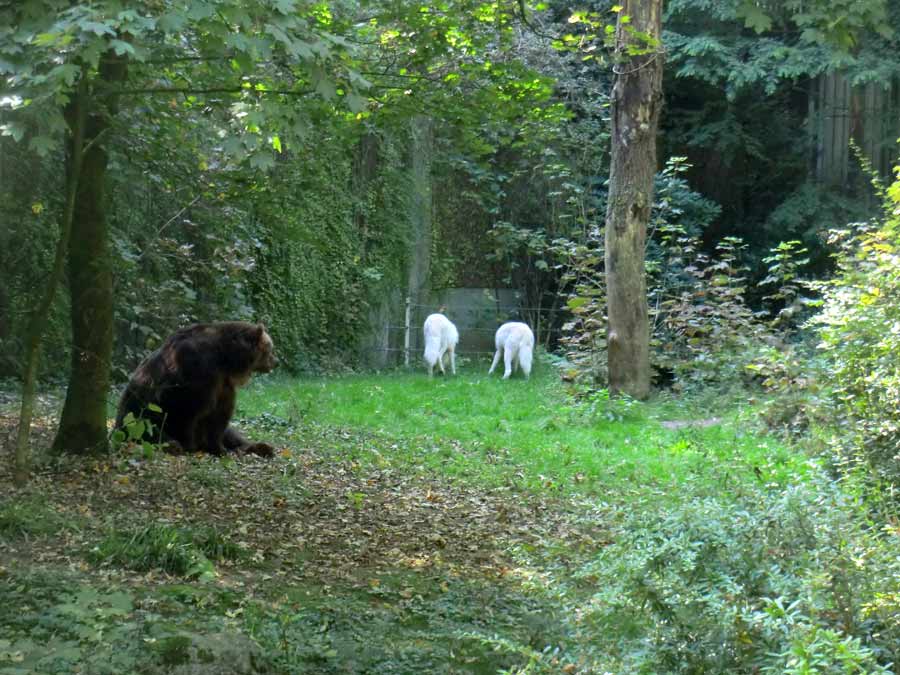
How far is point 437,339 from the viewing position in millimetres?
20250

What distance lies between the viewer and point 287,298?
19.4 m

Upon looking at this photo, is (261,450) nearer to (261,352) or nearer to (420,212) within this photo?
(261,352)

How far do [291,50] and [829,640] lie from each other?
3.36 meters

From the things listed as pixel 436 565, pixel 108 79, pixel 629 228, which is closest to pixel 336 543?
pixel 436 565

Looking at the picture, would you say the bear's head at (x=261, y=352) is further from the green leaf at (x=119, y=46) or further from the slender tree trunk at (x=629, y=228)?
the slender tree trunk at (x=629, y=228)

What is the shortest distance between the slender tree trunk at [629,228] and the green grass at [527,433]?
2.27 ft

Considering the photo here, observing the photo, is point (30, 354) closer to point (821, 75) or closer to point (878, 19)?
point (878, 19)

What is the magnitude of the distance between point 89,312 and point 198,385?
1612 mm

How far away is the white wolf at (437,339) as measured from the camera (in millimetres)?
20156

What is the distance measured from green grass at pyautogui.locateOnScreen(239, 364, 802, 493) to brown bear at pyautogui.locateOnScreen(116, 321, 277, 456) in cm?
140

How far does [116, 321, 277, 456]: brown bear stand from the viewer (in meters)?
9.50

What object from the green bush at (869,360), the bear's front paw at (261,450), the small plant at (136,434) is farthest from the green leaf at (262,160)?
the bear's front paw at (261,450)

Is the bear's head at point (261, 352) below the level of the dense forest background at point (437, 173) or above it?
below

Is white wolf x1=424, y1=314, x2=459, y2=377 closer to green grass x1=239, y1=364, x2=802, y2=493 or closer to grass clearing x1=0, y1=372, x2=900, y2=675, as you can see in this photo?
green grass x1=239, y1=364, x2=802, y2=493
